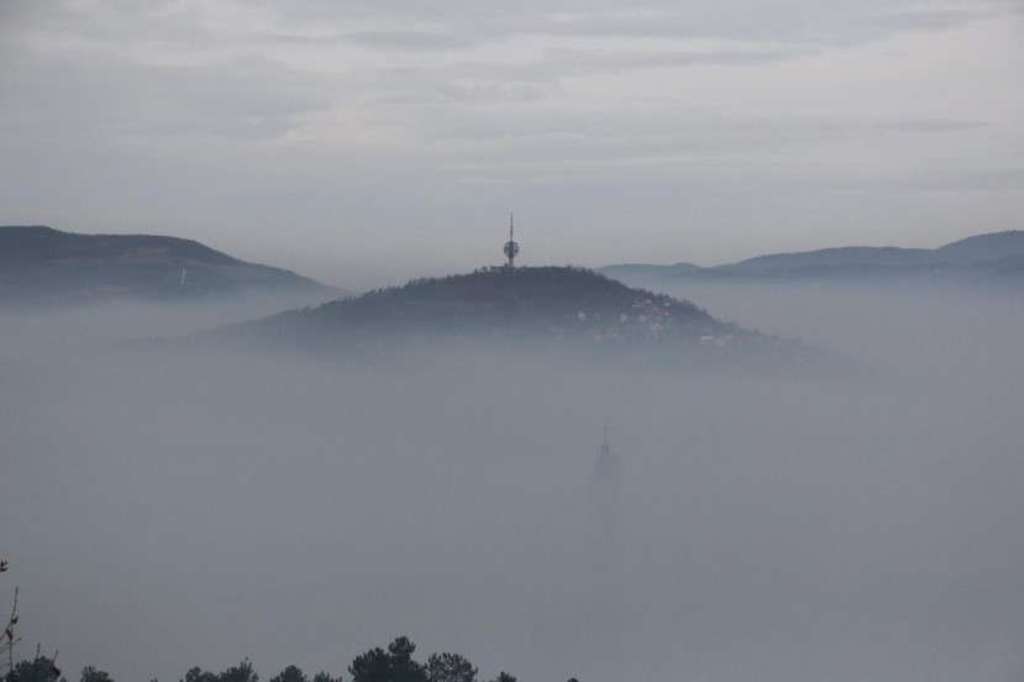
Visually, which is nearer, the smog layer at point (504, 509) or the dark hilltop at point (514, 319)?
the smog layer at point (504, 509)

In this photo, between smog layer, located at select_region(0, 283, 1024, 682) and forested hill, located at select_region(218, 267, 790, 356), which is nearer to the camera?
smog layer, located at select_region(0, 283, 1024, 682)

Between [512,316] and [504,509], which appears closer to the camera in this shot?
[504,509]

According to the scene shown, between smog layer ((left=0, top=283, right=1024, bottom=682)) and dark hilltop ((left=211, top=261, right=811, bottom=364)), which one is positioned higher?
dark hilltop ((left=211, top=261, right=811, bottom=364))

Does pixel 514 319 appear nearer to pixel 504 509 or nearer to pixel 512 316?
pixel 512 316

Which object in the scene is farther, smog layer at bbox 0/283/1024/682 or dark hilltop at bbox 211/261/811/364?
dark hilltop at bbox 211/261/811/364

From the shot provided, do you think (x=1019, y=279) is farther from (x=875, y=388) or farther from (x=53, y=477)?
(x=53, y=477)

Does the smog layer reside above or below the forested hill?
below

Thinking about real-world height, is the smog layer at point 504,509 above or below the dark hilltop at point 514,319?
below

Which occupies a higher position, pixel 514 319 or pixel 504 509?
pixel 514 319

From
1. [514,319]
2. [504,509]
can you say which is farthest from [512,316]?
[504,509]

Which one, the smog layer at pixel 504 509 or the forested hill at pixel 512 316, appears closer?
the smog layer at pixel 504 509

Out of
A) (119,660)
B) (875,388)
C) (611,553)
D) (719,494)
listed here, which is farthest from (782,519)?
(119,660)
